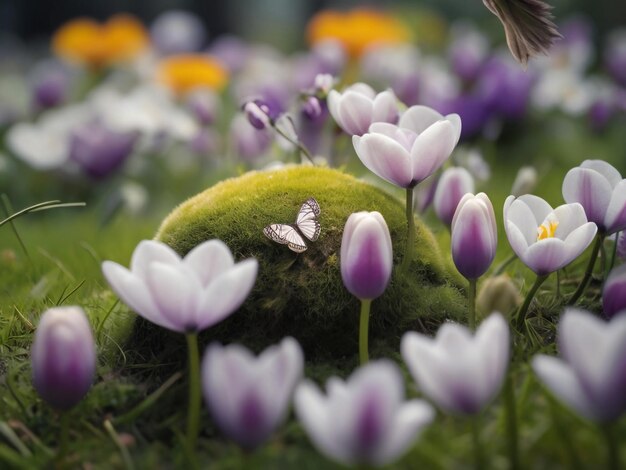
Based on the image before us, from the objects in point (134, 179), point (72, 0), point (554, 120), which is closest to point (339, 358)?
point (134, 179)

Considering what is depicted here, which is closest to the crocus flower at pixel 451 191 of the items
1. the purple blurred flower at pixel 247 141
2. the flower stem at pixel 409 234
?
the flower stem at pixel 409 234

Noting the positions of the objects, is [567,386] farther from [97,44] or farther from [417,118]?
[97,44]

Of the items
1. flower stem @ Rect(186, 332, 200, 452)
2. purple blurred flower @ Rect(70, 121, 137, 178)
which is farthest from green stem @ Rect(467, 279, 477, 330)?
purple blurred flower @ Rect(70, 121, 137, 178)

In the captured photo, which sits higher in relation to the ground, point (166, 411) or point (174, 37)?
point (166, 411)

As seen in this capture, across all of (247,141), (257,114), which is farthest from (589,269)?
(247,141)

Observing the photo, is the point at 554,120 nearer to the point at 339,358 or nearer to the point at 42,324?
the point at 339,358

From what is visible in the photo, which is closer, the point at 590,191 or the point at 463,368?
the point at 463,368
